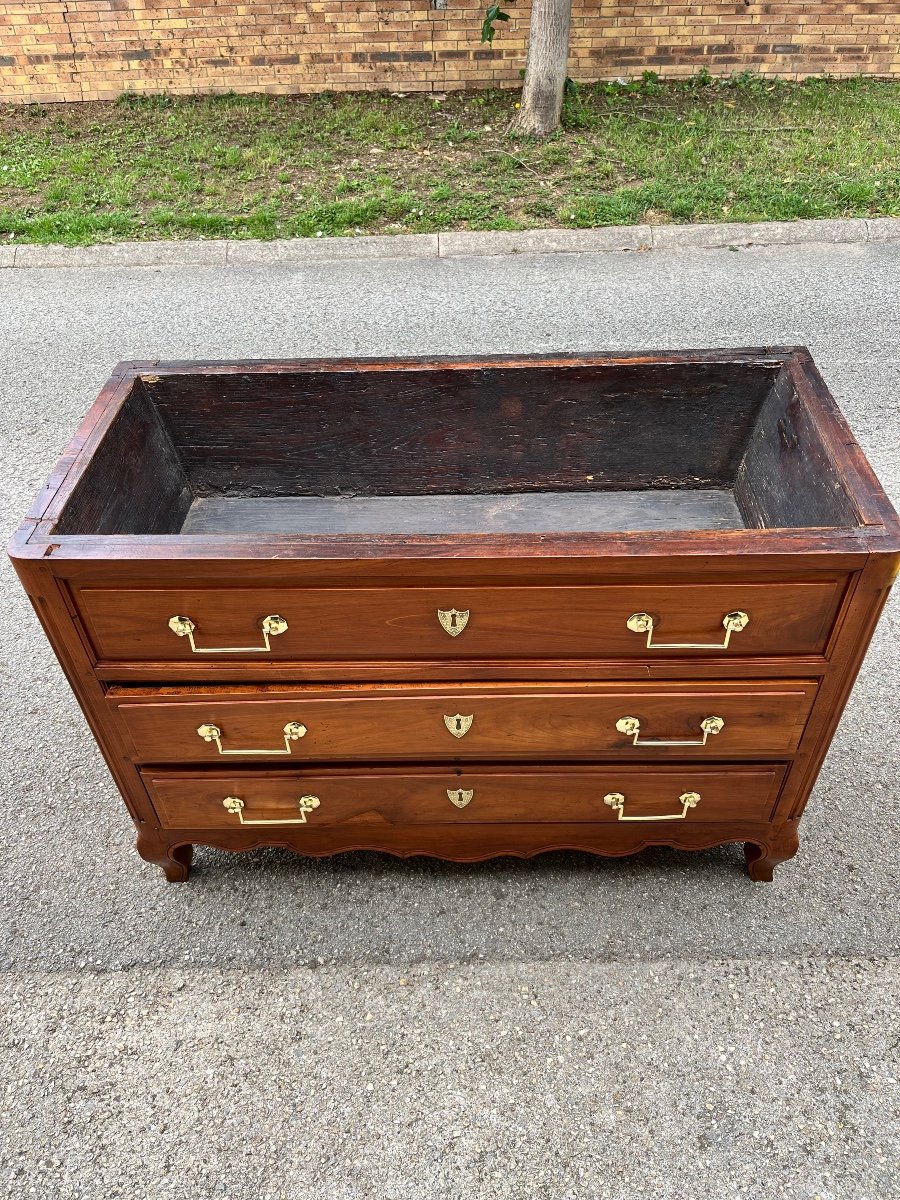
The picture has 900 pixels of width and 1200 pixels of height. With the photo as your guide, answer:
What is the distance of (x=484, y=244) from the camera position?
18.6ft

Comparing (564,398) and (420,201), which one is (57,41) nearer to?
(420,201)

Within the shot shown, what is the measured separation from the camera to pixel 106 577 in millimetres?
1824

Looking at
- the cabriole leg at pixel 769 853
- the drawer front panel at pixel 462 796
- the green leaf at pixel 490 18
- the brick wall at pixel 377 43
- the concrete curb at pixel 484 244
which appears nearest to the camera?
the drawer front panel at pixel 462 796

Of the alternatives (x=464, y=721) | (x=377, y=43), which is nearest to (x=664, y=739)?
(x=464, y=721)

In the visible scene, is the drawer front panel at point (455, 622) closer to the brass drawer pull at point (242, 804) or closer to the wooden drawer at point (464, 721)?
the wooden drawer at point (464, 721)

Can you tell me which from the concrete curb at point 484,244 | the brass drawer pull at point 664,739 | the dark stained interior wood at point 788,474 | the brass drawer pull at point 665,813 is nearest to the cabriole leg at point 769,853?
the brass drawer pull at point 665,813

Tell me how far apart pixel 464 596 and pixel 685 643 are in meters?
0.49

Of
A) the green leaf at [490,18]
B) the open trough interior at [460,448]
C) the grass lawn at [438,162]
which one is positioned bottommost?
the grass lawn at [438,162]

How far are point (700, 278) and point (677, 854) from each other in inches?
154

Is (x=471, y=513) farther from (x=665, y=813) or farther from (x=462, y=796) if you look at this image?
(x=665, y=813)

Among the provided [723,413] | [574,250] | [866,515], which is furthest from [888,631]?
[574,250]

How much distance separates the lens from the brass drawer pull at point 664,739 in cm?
204

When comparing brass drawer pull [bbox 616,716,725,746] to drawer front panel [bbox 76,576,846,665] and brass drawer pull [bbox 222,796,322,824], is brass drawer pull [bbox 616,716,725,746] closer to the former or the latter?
drawer front panel [bbox 76,576,846,665]

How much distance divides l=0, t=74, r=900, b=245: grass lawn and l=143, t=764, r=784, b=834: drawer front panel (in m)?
4.54
